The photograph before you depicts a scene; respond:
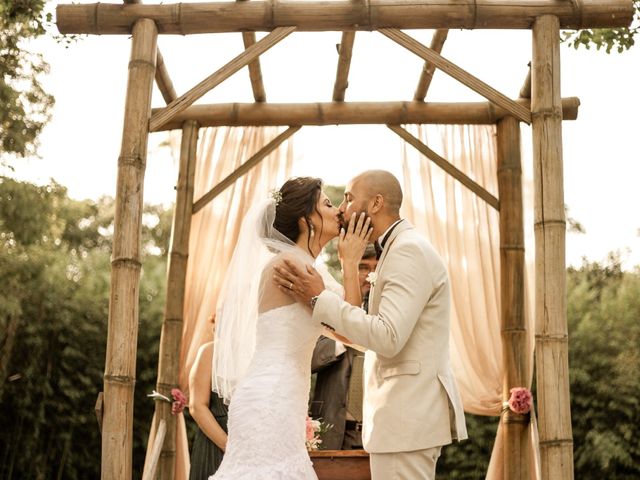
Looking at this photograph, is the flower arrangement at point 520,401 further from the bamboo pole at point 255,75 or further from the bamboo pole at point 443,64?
the bamboo pole at point 255,75

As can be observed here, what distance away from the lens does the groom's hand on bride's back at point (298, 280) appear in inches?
133

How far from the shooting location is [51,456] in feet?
29.6

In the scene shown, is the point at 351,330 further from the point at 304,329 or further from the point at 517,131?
the point at 517,131

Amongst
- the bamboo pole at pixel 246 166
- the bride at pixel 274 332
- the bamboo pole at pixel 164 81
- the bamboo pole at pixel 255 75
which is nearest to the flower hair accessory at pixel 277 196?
the bride at pixel 274 332

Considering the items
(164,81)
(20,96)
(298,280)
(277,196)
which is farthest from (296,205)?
(20,96)

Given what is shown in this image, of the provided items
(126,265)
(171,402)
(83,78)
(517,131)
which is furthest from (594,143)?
(126,265)

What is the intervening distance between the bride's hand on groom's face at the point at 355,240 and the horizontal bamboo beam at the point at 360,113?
2888mm

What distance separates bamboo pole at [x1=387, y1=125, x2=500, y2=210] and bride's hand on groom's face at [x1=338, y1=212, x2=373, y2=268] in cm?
283

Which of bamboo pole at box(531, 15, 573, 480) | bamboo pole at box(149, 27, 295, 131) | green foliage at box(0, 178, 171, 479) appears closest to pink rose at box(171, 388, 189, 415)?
bamboo pole at box(149, 27, 295, 131)

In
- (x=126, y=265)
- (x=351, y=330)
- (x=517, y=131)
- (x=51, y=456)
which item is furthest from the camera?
(x=51, y=456)

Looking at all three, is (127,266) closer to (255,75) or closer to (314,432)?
(314,432)

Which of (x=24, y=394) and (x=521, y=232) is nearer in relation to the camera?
(x=521, y=232)

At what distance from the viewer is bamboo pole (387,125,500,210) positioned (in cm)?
609

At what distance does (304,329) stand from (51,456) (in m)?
6.32
